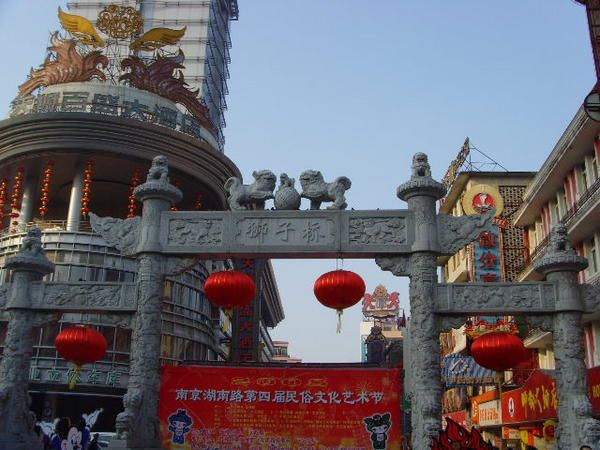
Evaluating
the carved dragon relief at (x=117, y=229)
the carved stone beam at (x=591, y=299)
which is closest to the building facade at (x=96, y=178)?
the carved dragon relief at (x=117, y=229)

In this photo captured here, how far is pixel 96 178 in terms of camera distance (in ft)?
62.2

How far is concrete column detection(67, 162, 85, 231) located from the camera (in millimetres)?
17672

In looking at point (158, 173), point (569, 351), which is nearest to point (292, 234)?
point (158, 173)

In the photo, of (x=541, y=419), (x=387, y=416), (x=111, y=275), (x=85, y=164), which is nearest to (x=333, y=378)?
(x=387, y=416)

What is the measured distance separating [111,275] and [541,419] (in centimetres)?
1167

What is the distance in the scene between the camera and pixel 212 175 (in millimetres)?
18578

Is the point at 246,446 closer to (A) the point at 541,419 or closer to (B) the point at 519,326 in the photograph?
(A) the point at 541,419

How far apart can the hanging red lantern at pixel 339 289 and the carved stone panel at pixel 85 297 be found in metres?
2.84

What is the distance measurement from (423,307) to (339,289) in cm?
122

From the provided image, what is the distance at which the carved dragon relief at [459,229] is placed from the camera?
360 inches

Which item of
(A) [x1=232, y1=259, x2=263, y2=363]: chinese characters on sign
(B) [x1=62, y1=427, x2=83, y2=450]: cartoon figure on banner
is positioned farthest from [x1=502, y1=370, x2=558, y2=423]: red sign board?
(B) [x1=62, y1=427, x2=83, y2=450]: cartoon figure on banner

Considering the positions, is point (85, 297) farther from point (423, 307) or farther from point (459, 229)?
point (459, 229)

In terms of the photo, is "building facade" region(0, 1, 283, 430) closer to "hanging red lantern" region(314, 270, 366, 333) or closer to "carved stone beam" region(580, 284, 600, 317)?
"hanging red lantern" region(314, 270, 366, 333)

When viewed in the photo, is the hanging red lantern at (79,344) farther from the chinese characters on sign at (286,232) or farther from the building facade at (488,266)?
the building facade at (488,266)
